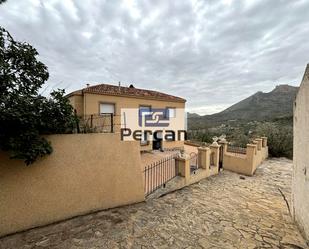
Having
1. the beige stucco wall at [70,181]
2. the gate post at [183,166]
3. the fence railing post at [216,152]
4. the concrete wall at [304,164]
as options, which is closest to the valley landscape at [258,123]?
the concrete wall at [304,164]

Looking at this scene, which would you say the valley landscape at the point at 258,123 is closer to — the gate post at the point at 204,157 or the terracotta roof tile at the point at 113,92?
the gate post at the point at 204,157

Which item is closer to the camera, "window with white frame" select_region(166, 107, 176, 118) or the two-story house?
the two-story house

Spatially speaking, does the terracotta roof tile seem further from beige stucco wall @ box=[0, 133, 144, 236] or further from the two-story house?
beige stucco wall @ box=[0, 133, 144, 236]

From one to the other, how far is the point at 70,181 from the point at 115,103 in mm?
8252

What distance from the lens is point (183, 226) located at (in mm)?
4387

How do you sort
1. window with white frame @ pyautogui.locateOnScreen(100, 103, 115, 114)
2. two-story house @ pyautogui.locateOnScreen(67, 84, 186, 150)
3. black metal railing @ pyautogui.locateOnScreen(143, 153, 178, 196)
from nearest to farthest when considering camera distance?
black metal railing @ pyautogui.locateOnScreen(143, 153, 178, 196), two-story house @ pyautogui.locateOnScreen(67, 84, 186, 150), window with white frame @ pyautogui.locateOnScreen(100, 103, 115, 114)

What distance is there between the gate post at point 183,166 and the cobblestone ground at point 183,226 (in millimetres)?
800

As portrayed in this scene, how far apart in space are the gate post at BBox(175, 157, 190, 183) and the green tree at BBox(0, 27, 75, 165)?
4724 millimetres

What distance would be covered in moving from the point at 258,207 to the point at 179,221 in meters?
3.04

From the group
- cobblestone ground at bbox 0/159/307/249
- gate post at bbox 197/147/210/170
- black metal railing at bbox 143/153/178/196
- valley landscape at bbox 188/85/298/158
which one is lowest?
cobblestone ground at bbox 0/159/307/249

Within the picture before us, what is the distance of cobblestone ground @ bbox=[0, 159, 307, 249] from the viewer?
12.1ft

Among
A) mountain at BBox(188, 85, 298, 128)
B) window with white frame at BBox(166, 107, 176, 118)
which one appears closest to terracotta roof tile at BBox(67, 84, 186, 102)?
window with white frame at BBox(166, 107, 176, 118)

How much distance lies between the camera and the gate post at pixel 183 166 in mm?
7188

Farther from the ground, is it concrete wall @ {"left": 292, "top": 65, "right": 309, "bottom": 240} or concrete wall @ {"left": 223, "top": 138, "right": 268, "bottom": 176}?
concrete wall @ {"left": 292, "top": 65, "right": 309, "bottom": 240}
